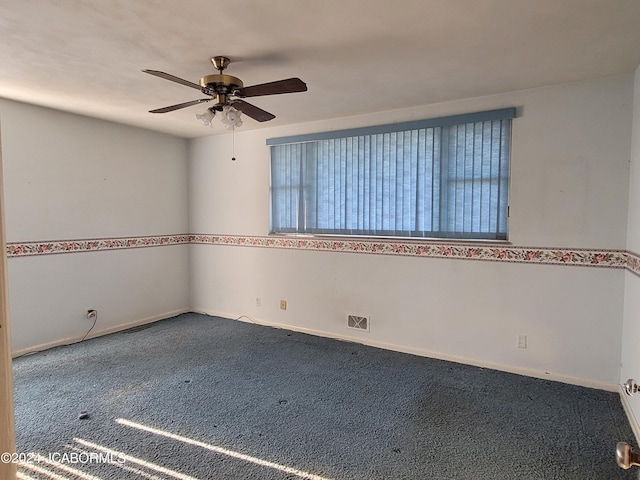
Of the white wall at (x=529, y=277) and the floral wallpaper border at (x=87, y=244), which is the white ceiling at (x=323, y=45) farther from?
the floral wallpaper border at (x=87, y=244)

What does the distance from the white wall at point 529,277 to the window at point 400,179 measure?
0.13 m

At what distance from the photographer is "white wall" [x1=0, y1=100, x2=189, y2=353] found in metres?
3.46

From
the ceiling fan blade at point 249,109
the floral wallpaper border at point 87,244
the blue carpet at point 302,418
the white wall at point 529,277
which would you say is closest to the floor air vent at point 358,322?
the white wall at point 529,277

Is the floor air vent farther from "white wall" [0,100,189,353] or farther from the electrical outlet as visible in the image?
"white wall" [0,100,189,353]

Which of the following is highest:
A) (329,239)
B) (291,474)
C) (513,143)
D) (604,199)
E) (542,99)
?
(542,99)

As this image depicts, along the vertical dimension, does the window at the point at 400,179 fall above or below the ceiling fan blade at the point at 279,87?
below

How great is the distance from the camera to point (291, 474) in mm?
1894

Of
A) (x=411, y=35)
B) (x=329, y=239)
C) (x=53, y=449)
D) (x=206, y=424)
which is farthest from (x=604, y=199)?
(x=53, y=449)

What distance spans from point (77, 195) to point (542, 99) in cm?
436

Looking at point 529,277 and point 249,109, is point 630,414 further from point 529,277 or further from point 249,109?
point 249,109

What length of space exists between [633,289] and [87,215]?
4.76m

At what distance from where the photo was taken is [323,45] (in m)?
2.24

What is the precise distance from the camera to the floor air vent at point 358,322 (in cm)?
382

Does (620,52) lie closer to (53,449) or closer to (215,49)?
(215,49)
